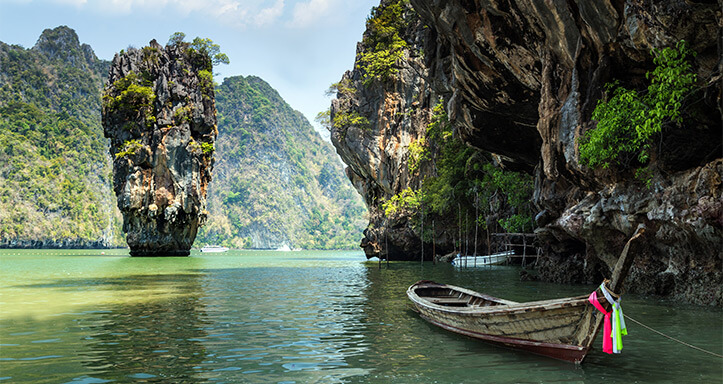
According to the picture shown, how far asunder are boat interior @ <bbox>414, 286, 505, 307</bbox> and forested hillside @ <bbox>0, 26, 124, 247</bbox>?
4472 inches

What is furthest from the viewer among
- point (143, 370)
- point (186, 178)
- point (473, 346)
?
point (186, 178)

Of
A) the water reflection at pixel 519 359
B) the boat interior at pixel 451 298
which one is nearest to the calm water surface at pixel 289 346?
the water reflection at pixel 519 359

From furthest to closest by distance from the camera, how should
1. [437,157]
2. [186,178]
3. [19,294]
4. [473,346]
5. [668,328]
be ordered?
[186,178] < [437,157] < [19,294] < [668,328] < [473,346]

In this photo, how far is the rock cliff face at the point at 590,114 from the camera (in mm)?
12367

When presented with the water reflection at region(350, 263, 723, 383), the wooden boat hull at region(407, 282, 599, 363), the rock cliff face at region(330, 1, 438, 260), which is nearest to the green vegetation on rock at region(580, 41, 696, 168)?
the water reflection at region(350, 263, 723, 383)

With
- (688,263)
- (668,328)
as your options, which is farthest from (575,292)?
(668,328)

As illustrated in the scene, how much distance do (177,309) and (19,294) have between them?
8.06 meters

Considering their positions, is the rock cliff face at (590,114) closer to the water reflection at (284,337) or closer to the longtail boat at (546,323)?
the longtail boat at (546,323)

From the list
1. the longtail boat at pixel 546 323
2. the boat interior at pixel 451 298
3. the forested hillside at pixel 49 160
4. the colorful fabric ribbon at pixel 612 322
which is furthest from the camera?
the forested hillside at pixel 49 160

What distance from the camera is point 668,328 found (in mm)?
10859

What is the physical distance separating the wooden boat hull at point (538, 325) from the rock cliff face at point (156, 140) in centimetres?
5698

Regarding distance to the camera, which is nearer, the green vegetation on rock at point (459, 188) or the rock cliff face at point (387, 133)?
the green vegetation on rock at point (459, 188)

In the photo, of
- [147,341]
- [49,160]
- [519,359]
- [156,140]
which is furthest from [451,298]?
[49,160]

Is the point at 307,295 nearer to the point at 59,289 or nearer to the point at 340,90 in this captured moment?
the point at 59,289
